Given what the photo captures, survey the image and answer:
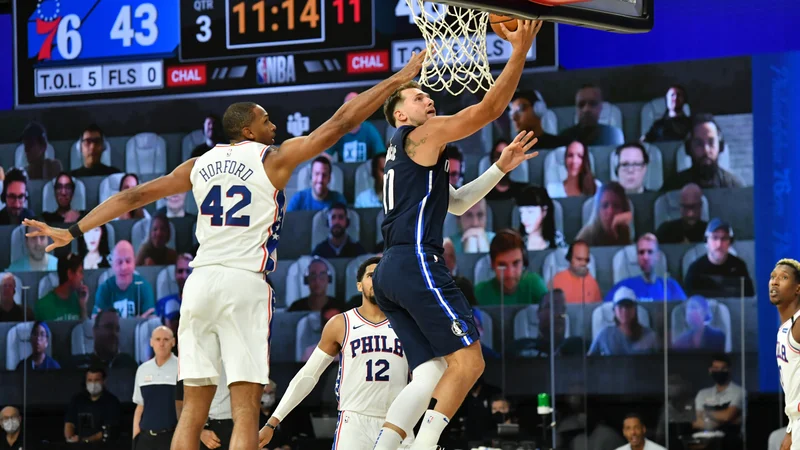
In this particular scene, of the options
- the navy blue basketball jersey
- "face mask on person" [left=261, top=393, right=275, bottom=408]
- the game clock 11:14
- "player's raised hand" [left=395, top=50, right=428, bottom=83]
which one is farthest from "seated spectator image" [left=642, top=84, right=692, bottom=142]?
"player's raised hand" [left=395, top=50, right=428, bottom=83]

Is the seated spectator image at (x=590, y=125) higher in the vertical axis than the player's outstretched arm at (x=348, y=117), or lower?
higher

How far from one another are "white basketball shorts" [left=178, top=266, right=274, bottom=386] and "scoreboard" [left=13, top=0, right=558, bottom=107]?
700 centimetres

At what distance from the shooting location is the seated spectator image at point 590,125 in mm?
11945

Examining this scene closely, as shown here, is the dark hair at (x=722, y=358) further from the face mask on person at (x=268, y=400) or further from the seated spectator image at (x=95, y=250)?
the seated spectator image at (x=95, y=250)

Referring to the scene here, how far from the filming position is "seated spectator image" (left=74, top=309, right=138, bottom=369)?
1265cm

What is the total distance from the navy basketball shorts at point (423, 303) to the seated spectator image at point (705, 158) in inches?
252

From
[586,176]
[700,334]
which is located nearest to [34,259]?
[586,176]

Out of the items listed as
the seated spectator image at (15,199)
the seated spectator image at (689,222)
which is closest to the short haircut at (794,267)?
the seated spectator image at (689,222)

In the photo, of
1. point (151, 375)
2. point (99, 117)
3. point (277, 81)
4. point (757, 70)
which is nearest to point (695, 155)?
point (757, 70)

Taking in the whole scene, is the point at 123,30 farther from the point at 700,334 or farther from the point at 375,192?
the point at 700,334

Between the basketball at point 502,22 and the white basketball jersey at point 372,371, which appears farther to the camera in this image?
the white basketball jersey at point 372,371

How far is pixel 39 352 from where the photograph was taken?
42.2 ft

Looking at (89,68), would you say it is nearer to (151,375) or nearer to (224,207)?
(151,375)

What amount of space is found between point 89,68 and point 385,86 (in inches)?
347
